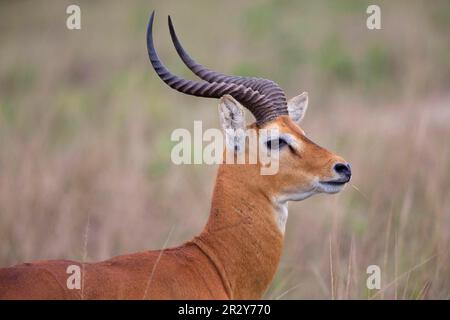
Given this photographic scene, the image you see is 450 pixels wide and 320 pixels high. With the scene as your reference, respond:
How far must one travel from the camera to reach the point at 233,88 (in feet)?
21.1

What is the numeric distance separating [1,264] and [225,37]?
11.3 m

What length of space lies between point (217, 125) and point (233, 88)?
7760 millimetres

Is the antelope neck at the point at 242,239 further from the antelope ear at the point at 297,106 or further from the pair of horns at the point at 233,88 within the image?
the antelope ear at the point at 297,106

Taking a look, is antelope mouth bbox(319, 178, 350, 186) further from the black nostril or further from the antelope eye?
the antelope eye

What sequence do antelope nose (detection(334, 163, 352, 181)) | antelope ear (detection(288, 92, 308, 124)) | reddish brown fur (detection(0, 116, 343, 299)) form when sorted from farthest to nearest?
antelope ear (detection(288, 92, 308, 124)), antelope nose (detection(334, 163, 352, 181)), reddish brown fur (detection(0, 116, 343, 299))

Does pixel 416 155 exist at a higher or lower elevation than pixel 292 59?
lower

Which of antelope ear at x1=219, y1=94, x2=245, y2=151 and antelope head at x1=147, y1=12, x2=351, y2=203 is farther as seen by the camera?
antelope ear at x1=219, y1=94, x2=245, y2=151

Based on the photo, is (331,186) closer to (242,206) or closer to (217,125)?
(242,206)

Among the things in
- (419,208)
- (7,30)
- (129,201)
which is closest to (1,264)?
(129,201)

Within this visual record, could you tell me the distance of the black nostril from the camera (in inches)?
242

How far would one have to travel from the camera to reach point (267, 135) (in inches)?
251

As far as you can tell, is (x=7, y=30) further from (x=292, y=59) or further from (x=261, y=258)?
(x=261, y=258)

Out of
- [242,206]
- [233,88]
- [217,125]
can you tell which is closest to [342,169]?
[242,206]

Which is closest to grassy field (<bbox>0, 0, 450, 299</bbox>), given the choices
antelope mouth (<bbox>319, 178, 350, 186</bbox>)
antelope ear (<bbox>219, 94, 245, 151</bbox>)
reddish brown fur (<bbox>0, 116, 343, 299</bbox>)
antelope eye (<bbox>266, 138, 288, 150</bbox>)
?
reddish brown fur (<bbox>0, 116, 343, 299</bbox>)
